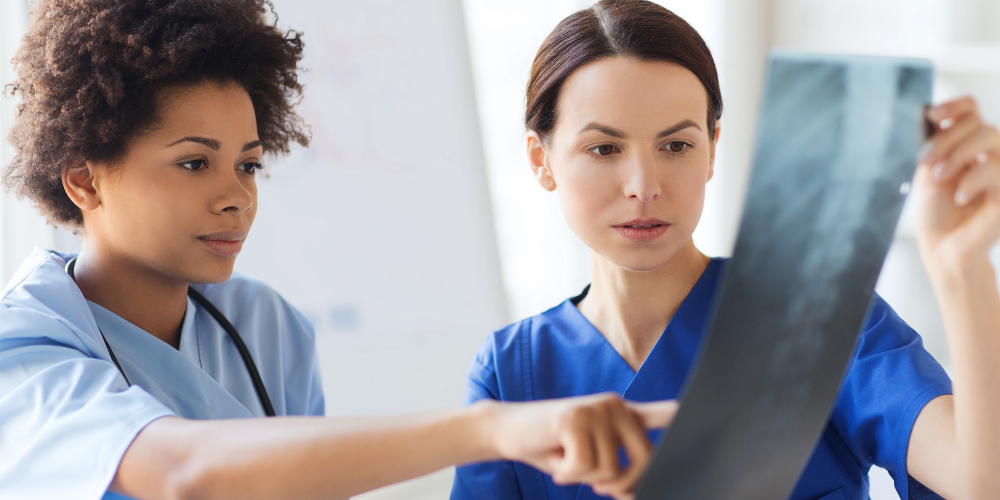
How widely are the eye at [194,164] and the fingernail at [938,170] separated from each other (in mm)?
707

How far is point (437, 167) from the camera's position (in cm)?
186

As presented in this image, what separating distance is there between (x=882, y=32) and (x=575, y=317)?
132 centimetres

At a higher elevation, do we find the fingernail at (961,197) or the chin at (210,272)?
the chin at (210,272)

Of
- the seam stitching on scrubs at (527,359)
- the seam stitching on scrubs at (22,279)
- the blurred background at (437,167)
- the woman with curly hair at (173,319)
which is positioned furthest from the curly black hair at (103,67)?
the blurred background at (437,167)

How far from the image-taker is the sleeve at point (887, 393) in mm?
702

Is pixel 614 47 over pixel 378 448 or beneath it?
over

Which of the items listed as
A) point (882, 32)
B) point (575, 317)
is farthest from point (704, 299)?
point (882, 32)

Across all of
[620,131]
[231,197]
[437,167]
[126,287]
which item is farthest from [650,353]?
[437,167]

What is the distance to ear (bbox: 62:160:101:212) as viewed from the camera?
2.82 feet

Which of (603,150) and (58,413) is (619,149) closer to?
(603,150)

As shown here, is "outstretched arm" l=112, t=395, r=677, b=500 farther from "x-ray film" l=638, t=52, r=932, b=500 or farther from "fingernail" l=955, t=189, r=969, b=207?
"fingernail" l=955, t=189, r=969, b=207

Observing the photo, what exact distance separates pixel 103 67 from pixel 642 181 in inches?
23.5

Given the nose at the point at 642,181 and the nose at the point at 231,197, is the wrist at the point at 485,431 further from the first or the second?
the nose at the point at 231,197

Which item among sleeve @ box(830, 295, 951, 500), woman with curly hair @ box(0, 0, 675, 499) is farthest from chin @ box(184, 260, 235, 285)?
sleeve @ box(830, 295, 951, 500)
